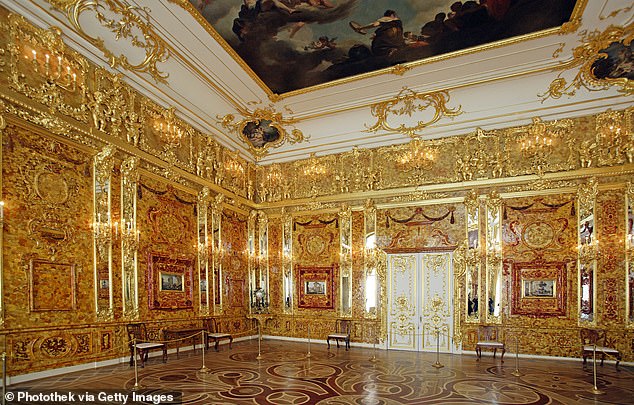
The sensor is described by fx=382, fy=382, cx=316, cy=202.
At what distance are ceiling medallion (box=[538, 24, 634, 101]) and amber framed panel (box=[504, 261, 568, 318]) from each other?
16.0 ft

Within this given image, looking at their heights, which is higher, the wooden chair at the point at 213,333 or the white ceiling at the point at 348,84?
the white ceiling at the point at 348,84

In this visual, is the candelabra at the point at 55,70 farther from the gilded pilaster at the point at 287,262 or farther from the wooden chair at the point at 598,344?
the wooden chair at the point at 598,344

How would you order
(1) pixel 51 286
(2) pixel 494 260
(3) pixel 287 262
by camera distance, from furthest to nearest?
(3) pixel 287 262, (2) pixel 494 260, (1) pixel 51 286

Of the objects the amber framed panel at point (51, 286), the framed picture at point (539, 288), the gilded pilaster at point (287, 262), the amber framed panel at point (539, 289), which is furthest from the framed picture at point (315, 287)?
the amber framed panel at point (51, 286)

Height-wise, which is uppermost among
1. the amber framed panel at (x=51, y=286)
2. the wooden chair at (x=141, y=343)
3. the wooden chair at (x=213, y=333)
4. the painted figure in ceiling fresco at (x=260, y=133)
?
the painted figure in ceiling fresco at (x=260, y=133)

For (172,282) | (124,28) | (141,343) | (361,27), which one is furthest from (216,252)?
(361,27)

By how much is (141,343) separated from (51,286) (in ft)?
7.97

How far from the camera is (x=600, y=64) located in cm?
983

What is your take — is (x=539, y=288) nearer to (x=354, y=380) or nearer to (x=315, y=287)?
(x=354, y=380)

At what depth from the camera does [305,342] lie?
1324cm

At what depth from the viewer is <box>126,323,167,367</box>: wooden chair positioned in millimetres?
8594

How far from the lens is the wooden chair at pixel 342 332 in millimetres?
11914

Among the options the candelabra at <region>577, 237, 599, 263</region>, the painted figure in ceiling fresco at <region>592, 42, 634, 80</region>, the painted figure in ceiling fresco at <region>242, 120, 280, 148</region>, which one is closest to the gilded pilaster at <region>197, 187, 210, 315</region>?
the painted figure in ceiling fresco at <region>242, 120, 280, 148</region>

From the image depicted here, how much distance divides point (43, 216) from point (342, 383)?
6709 millimetres
